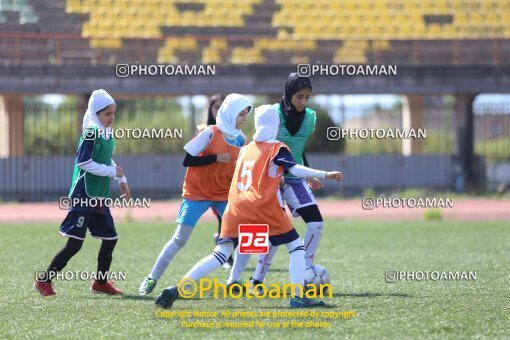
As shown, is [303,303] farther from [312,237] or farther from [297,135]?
[297,135]

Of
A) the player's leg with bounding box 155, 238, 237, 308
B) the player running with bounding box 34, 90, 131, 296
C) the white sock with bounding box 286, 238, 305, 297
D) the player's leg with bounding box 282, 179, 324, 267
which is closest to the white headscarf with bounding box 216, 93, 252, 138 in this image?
the player's leg with bounding box 282, 179, 324, 267

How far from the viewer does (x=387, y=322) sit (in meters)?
7.49

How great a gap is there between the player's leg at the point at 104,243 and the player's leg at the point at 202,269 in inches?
65.5

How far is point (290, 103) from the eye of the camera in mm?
9289

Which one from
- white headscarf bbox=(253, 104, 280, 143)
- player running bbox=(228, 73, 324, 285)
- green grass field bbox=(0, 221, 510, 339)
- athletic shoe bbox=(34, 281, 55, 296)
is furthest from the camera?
athletic shoe bbox=(34, 281, 55, 296)

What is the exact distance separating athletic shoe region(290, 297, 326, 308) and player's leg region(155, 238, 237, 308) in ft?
2.33

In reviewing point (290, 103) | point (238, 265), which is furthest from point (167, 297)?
point (290, 103)

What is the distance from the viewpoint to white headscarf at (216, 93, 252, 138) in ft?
28.8

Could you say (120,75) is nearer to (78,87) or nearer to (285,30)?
(78,87)

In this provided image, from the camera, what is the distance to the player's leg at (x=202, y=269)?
7.97m

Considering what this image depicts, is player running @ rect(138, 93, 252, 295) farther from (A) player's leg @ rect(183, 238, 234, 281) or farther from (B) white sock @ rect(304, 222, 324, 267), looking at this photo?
(A) player's leg @ rect(183, 238, 234, 281)

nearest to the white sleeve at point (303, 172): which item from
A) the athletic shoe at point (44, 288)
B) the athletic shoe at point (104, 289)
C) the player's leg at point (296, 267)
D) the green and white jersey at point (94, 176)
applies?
the player's leg at point (296, 267)

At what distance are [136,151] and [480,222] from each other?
18.0 metres

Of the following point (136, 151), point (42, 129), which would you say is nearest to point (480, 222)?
point (136, 151)
